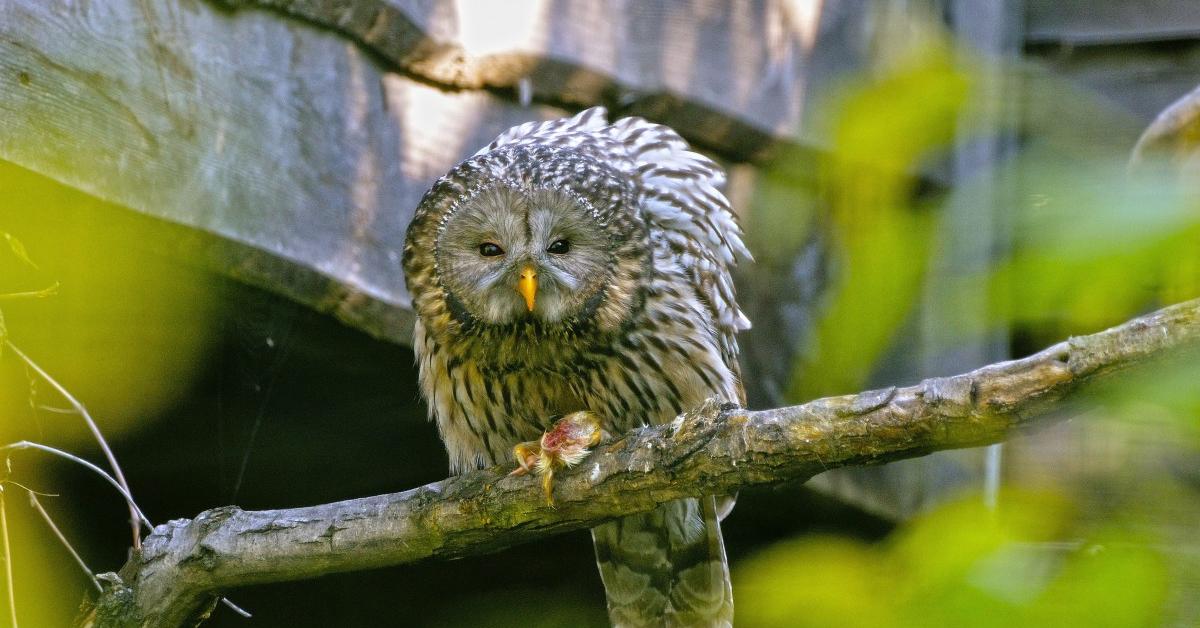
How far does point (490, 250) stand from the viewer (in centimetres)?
289

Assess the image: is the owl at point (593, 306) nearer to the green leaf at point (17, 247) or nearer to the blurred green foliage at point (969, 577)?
the green leaf at point (17, 247)

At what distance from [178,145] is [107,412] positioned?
103 cm

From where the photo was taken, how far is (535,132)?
11.0 ft

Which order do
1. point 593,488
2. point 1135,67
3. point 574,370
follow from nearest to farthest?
point 593,488 → point 574,370 → point 1135,67

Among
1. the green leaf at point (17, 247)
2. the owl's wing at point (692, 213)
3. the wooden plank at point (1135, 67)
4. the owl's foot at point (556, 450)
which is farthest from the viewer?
the wooden plank at point (1135, 67)

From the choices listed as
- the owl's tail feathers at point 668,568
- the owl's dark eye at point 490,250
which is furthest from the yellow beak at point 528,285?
the owl's tail feathers at point 668,568

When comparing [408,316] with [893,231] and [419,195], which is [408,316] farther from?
[893,231]

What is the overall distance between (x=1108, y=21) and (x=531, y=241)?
2.79 metres

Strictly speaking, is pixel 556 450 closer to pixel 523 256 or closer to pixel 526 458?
pixel 526 458

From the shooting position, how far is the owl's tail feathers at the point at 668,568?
11.0 ft

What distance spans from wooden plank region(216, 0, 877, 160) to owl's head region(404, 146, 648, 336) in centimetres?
Answer: 78

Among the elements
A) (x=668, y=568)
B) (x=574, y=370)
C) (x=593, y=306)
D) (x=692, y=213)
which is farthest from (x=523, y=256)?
(x=668, y=568)

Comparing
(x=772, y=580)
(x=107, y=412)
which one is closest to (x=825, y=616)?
(x=772, y=580)

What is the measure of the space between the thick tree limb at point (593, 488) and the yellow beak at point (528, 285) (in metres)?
0.40
